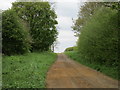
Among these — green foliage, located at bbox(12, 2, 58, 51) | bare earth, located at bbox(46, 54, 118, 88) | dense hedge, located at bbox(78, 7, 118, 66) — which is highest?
green foliage, located at bbox(12, 2, 58, 51)

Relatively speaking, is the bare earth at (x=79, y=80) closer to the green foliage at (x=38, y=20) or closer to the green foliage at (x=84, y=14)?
the green foliage at (x=84, y=14)

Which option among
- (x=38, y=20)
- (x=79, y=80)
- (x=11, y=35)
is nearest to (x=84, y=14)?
(x=38, y=20)

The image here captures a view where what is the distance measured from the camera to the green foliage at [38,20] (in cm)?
3784

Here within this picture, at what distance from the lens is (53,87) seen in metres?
10.2

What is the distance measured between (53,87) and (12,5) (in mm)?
32848

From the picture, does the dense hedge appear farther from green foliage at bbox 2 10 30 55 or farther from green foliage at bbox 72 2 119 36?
green foliage at bbox 72 2 119 36

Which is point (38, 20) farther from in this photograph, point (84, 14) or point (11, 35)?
point (11, 35)

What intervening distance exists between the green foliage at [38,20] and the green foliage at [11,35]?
1003 centimetres

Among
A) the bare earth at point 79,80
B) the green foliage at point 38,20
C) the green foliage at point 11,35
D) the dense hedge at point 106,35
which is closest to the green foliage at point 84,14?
the green foliage at point 38,20

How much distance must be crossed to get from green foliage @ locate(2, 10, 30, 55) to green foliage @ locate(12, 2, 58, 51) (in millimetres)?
10027

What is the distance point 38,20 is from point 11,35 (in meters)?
12.5

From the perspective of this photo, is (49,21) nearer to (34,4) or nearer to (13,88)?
(34,4)

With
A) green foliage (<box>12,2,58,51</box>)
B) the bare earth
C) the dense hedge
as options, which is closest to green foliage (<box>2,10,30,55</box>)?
green foliage (<box>12,2,58,51</box>)

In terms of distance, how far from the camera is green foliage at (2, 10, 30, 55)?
2605 centimetres
